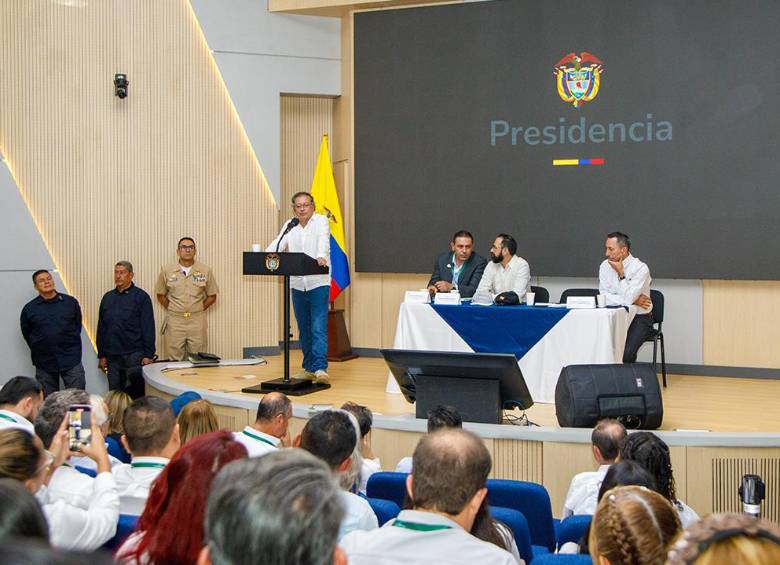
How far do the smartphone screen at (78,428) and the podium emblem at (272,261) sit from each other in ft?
11.7

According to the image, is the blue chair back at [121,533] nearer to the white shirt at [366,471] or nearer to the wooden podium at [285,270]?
the white shirt at [366,471]

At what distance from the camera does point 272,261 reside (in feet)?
21.8

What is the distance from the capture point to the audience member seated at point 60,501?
2252mm

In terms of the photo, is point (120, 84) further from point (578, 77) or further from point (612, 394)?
point (612, 394)

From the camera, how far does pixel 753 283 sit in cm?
819

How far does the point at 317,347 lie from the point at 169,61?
11.7ft

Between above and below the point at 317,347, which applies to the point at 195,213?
above

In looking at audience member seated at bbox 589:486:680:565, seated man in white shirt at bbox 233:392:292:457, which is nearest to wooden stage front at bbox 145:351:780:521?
seated man in white shirt at bbox 233:392:292:457

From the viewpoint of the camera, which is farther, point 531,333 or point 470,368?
point 531,333

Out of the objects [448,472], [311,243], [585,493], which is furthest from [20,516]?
[311,243]

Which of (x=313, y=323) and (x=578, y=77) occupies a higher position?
(x=578, y=77)

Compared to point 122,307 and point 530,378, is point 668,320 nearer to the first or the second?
point 530,378

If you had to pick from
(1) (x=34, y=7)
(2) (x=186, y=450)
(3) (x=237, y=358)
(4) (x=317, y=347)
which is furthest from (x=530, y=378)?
(1) (x=34, y=7)

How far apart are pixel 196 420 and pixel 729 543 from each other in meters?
3.01
